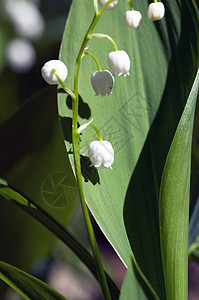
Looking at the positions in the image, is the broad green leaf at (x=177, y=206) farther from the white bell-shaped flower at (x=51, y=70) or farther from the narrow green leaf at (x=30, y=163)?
the narrow green leaf at (x=30, y=163)

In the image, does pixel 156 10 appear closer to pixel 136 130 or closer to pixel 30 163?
pixel 136 130

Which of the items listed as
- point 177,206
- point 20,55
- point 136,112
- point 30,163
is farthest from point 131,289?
point 20,55

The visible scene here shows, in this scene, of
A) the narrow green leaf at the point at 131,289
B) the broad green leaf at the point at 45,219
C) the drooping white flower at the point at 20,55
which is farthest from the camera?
the drooping white flower at the point at 20,55

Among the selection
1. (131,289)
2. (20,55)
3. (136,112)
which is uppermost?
(20,55)

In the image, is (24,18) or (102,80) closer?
(102,80)

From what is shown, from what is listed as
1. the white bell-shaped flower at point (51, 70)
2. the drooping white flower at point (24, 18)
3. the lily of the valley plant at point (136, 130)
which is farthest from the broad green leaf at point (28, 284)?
the drooping white flower at point (24, 18)

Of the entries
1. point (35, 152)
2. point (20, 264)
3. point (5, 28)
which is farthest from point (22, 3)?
point (20, 264)
